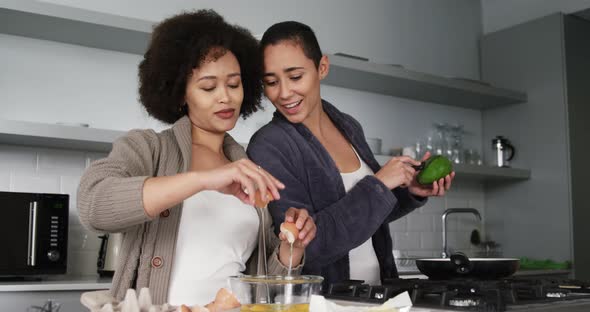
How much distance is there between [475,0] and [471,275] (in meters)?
4.10

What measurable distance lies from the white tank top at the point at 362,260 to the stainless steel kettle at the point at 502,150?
3143mm

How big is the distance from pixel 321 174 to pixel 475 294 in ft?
2.21

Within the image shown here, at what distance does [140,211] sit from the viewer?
135 centimetres

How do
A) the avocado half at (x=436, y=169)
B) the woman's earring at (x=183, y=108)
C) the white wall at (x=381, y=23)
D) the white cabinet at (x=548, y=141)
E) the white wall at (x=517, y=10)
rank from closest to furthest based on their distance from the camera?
1. the woman's earring at (x=183, y=108)
2. the avocado half at (x=436, y=169)
3. the white wall at (x=381, y=23)
4. the white cabinet at (x=548, y=141)
5. the white wall at (x=517, y=10)

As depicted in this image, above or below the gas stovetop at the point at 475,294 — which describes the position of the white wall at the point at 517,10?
above

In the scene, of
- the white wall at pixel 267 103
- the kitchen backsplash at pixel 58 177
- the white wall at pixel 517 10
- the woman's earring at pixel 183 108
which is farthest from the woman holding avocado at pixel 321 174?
the white wall at pixel 517 10

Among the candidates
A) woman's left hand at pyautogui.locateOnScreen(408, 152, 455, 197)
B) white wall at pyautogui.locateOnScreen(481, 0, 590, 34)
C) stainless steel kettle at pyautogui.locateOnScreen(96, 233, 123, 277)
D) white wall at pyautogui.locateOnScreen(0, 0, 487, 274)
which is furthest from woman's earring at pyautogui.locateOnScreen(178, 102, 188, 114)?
white wall at pyautogui.locateOnScreen(481, 0, 590, 34)

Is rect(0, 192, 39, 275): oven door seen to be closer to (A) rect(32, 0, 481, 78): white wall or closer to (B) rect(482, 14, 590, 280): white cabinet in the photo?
(A) rect(32, 0, 481, 78): white wall

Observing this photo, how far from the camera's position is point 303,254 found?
1633 millimetres

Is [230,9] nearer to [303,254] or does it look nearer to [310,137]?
[310,137]

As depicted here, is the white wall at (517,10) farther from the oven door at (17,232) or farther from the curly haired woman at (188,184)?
the oven door at (17,232)

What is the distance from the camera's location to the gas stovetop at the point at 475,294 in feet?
4.01

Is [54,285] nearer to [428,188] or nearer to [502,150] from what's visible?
[428,188]

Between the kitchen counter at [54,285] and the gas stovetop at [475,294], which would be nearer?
the gas stovetop at [475,294]
